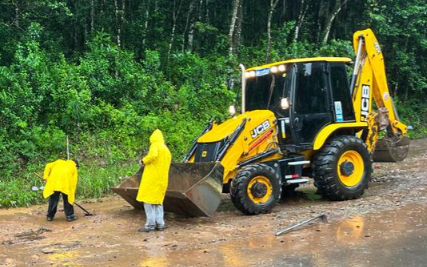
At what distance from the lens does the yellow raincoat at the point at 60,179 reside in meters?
8.66

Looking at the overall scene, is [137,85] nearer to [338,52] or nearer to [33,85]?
[33,85]

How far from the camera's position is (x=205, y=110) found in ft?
55.2

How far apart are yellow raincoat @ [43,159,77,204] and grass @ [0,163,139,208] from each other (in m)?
1.75

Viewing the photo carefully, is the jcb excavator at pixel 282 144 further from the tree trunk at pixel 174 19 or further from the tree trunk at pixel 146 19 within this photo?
the tree trunk at pixel 146 19

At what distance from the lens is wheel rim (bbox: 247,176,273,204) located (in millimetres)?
8242

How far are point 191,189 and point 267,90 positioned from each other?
2.86m

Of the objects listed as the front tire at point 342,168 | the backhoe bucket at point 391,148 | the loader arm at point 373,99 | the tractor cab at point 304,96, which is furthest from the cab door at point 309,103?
the backhoe bucket at point 391,148

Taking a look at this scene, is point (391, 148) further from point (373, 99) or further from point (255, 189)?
point (255, 189)

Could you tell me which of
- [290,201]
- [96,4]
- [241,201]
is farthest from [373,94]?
[96,4]

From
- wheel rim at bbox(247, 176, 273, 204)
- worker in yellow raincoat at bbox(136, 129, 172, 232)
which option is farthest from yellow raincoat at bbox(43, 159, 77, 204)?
wheel rim at bbox(247, 176, 273, 204)

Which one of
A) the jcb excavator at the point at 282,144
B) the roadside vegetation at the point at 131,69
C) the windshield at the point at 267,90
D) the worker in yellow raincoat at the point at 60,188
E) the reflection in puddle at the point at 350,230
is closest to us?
Result: the reflection in puddle at the point at 350,230

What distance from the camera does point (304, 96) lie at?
913 cm

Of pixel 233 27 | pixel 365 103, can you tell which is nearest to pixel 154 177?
pixel 365 103

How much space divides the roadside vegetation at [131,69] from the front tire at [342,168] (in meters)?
4.44
